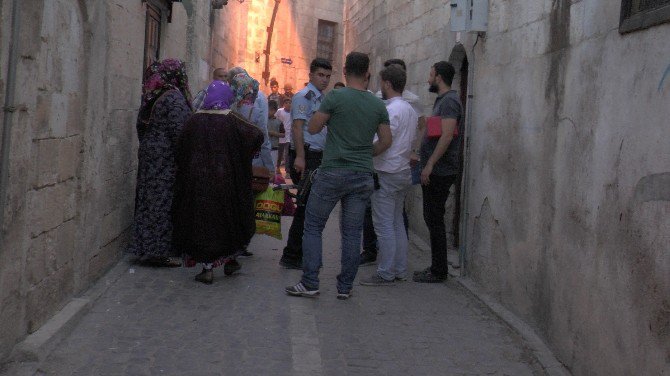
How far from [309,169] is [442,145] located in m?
1.18

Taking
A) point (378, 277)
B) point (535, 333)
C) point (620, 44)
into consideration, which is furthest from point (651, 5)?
point (378, 277)

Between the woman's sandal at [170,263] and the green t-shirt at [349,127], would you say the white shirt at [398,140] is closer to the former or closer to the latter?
the green t-shirt at [349,127]

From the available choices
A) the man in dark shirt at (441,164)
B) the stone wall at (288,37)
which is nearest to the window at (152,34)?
the man in dark shirt at (441,164)

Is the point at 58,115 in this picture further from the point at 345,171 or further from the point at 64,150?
the point at 345,171

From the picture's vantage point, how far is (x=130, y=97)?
23.5ft

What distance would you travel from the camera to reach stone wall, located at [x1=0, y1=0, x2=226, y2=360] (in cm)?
408

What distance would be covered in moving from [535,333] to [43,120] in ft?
10.2

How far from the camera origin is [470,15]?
7.05m

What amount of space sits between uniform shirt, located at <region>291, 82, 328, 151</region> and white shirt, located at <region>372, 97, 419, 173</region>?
0.61m

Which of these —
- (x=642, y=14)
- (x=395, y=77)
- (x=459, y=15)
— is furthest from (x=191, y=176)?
(x=642, y=14)

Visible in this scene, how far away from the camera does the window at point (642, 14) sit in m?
3.61

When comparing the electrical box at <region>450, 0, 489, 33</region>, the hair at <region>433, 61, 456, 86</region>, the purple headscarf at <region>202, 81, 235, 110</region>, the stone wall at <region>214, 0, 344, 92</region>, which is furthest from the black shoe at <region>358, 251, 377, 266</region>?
the stone wall at <region>214, 0, 344, 92</region>

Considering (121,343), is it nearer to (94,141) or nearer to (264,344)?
(264,344)

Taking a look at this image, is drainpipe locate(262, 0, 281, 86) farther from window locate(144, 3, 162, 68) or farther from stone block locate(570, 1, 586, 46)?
stone block locate(570, 1, 586, 46)
